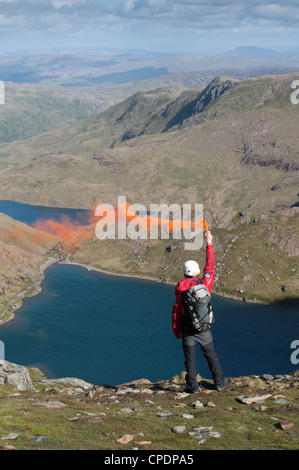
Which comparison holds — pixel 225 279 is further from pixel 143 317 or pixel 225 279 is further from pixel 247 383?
pixel 247 383

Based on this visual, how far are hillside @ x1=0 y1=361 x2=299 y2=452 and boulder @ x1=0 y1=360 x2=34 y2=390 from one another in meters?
15.5

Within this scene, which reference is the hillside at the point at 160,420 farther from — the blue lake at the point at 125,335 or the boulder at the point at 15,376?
the blue lake at the point at 125,335

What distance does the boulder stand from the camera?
5050 centimetres

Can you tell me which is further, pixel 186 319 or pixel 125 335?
pixel 125 335

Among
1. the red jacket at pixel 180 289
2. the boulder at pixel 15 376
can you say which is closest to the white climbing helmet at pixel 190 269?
the red jacket at pixel 180 289

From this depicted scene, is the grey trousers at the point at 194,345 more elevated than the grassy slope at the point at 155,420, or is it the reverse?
the grey trousers at the point at 194,345

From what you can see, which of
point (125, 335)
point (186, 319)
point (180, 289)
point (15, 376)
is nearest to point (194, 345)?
point (186, 319)

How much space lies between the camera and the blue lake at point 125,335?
127125 millimetres

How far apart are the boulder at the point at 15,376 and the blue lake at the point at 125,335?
6693 centimetres

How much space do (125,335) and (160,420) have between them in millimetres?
128348

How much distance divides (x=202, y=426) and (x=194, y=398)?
21.6 feet

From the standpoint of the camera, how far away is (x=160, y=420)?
24.3 m

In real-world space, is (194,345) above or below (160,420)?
above

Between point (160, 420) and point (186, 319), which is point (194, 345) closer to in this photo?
point (186, 319)
